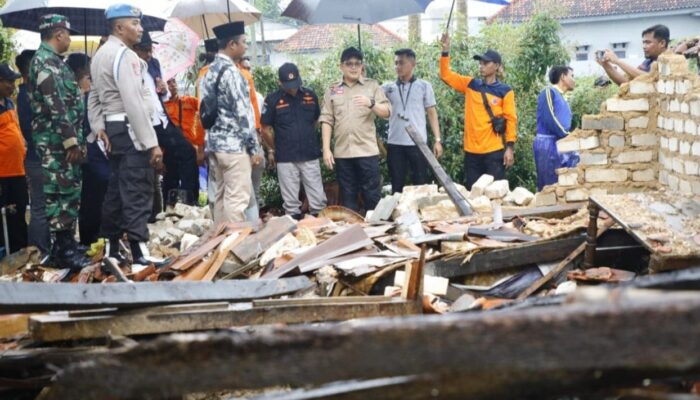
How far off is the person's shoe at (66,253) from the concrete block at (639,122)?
4714 millimetres

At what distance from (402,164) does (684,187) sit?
14.2 ft

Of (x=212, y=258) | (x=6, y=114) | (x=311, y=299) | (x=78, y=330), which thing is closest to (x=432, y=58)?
(x=6, y=114)

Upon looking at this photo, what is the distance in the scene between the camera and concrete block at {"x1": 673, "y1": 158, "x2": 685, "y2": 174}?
21.0ft

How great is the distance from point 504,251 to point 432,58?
702cm

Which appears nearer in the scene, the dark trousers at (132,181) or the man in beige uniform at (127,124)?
the man in beige uniform at (127,124)

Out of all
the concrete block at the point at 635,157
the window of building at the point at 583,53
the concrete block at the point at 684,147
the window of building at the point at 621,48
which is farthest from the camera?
the window of building at the point at 583,53

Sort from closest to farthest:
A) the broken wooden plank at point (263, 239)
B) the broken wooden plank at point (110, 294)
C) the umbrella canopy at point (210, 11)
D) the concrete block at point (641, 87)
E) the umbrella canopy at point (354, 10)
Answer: the broken wooden plank at point (110, 294), the broken wooden plank at point (263, 239), the concrete block at point (641, 87), the umbrella canopy at point (354, 10), the umbrella canopy at point (210, 11)

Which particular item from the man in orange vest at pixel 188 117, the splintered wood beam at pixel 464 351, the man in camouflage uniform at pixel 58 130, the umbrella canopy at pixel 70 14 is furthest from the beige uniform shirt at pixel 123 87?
the splintered wood beam at pixel 464 351

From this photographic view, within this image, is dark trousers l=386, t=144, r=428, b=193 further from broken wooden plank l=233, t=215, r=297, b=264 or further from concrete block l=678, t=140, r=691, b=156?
concrete block l=678, t=140, r=691, b=156

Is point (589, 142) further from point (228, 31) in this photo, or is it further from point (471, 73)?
point (471, 73)

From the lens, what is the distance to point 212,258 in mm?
6496

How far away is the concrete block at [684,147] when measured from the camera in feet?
20.6

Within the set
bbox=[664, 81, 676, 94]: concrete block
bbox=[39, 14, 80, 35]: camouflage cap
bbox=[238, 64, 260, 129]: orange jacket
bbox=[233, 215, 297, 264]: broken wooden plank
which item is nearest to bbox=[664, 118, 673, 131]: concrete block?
bbox=[664, 81, 676, 94]: concrete block

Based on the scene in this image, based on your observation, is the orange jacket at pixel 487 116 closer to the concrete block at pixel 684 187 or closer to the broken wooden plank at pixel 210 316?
the concrete block at pixel 684 187
